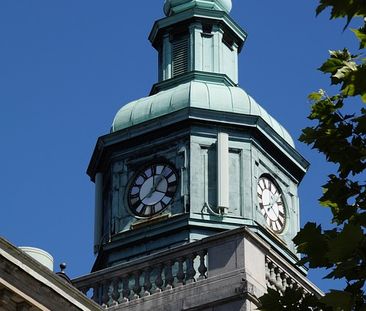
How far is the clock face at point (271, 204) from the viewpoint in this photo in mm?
32375

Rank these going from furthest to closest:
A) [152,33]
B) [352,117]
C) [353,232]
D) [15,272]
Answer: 1. [152,33]
2. [15,272]
3. [352,117]
4. [353,232]

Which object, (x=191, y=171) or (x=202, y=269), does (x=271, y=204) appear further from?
(x=202, y=269)

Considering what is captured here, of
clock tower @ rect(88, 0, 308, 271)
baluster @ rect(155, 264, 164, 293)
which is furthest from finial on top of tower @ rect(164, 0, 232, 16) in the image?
baluster @ rect(155, 264, 164, 293)

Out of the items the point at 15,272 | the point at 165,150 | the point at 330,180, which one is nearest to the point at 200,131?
A: the point at 165,150

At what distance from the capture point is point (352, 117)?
42.3 feet

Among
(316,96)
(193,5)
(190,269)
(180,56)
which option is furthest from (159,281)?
(316,96)

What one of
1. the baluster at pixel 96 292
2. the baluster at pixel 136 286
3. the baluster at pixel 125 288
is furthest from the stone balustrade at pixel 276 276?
the baluster at pixel 96 292

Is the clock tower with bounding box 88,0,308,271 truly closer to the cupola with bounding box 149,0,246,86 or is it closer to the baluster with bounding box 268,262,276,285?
the cupola with bounding box 149,0,246,86

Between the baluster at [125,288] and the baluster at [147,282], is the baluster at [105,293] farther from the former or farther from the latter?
the baluster at [147,282]

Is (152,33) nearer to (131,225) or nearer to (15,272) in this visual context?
(131,225)

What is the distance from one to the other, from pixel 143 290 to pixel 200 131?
5600 mm

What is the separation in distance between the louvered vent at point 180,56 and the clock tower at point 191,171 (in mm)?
565

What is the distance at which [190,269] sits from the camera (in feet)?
89.0

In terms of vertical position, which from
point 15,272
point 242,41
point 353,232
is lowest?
point 353,232
